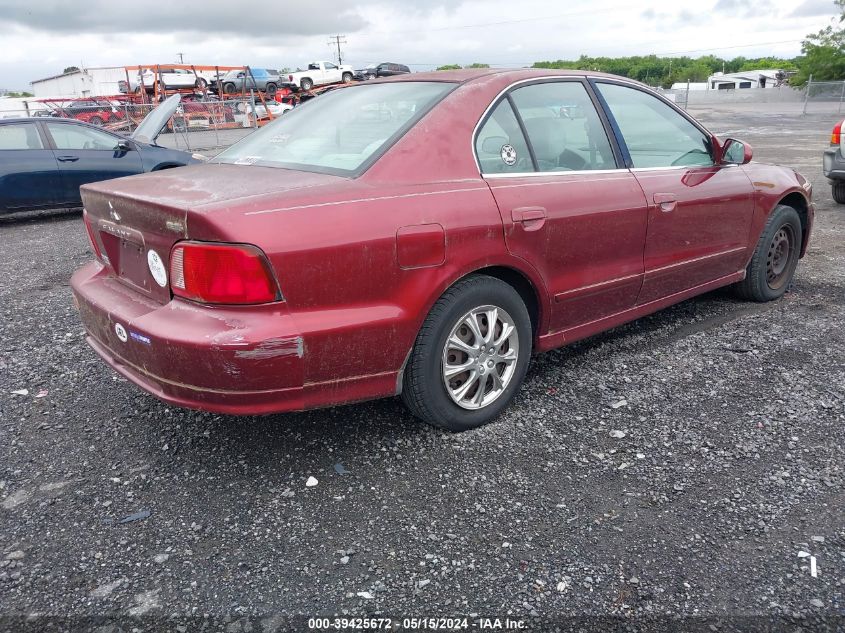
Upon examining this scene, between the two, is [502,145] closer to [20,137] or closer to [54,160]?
[54,160]

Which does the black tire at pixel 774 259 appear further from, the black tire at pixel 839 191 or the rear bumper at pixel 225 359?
the black tire at pixel 839 191

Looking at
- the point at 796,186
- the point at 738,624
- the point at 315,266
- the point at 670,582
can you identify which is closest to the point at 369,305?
the point at 315,266

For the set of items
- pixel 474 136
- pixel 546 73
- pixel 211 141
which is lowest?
pixel 211 141

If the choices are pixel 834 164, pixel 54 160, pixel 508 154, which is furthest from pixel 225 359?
pixel 54 160

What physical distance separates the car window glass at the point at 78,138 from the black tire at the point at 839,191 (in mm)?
9663

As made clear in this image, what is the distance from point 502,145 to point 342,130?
0.75 metres

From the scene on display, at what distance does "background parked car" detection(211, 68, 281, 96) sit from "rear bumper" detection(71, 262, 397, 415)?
36.8 m

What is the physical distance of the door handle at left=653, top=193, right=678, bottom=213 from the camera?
3675 mm

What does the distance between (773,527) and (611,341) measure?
1.93 meters

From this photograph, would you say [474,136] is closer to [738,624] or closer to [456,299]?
[456,299]

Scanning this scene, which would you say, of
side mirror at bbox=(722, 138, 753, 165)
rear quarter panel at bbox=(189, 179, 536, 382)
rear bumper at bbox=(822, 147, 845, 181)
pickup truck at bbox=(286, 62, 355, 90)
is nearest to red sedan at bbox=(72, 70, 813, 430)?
rear quarter panel at bbox=(189, 179, 536, 382)

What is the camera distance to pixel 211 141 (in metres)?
21.6

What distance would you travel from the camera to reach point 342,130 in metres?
3.19

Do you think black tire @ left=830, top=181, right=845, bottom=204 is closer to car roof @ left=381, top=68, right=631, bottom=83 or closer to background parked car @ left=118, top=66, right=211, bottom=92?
car roof @ left=381, top=68, right=631, bottom=83
